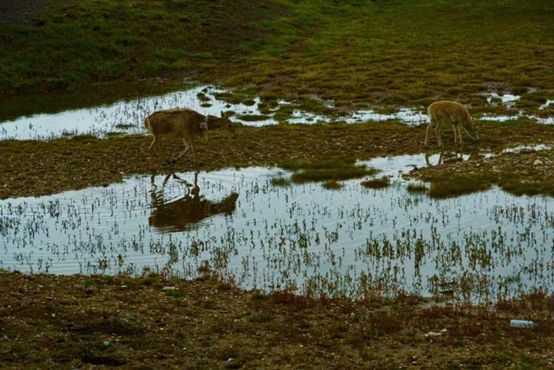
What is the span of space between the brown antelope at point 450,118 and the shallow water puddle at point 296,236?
181 inches

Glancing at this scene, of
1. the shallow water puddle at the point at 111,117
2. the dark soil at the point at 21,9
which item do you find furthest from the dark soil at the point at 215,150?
the dark soil at the point at 21,9

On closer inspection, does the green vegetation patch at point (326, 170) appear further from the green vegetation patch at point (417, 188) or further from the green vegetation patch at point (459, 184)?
the green vegetation patch at point (459, 184)

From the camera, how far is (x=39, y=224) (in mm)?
22453

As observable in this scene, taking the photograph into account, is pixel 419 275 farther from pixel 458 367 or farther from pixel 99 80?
pixel 99 80

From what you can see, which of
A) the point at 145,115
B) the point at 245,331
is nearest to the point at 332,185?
the point at 245,331

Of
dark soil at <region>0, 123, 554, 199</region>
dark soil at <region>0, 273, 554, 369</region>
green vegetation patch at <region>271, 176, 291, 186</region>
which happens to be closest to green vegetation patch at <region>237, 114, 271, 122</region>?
dark soil at <region>0, 123, 554, 199</region>

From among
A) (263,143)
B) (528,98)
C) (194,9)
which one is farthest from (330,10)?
(263,143)

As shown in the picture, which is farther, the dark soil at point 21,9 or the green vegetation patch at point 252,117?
the dark soil at point 21,9

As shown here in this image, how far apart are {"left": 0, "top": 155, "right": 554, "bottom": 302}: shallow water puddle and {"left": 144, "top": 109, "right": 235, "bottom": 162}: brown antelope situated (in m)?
2.85

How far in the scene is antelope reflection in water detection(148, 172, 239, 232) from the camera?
2262cm

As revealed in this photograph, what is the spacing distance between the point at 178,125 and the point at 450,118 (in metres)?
9.54

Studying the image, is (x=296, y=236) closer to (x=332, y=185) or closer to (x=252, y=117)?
(x=332, y=185)

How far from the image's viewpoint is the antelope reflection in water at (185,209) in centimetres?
2262

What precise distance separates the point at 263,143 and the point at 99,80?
824 inches
